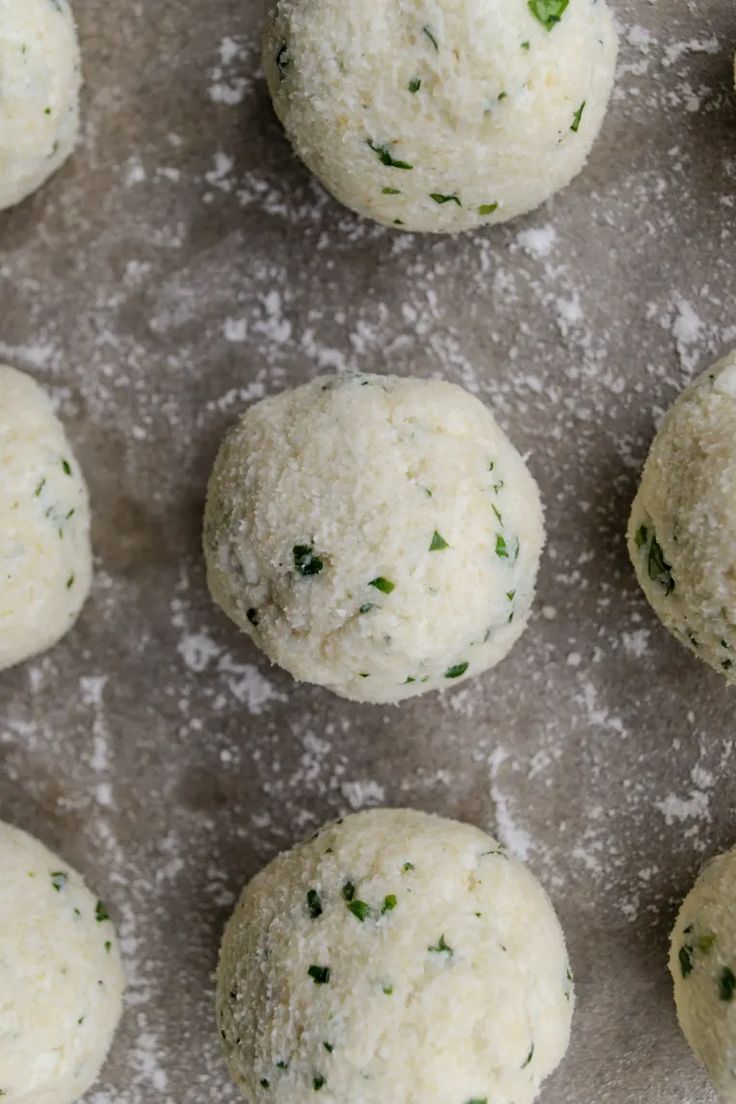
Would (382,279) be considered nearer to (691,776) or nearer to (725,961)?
(691,776)

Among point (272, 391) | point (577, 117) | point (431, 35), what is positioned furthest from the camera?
point (272, 391)

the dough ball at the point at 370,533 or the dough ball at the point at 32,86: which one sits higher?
the dough ball at the point at 32,86

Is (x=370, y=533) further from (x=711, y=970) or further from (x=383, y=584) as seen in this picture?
(x=711, y=970)

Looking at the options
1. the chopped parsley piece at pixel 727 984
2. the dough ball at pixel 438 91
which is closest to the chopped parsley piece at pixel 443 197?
the dough ball at pixel 438 91

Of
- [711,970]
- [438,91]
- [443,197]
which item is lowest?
[711,970]

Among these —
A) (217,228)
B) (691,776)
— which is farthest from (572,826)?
(217,228)

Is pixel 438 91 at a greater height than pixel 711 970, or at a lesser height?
greater

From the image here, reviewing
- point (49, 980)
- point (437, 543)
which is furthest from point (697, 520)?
point (49, 980)

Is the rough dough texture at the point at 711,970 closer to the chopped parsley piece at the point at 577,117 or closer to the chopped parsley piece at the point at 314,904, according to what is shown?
the chopped parsley piece at the point at 314,904
